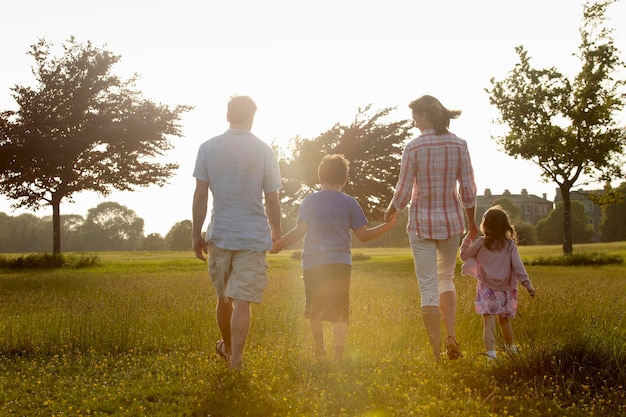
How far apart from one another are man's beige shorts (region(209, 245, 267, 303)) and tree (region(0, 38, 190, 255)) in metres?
22.0

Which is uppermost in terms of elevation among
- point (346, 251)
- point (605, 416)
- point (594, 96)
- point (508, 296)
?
point (594, 96)

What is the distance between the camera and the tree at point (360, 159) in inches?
1133

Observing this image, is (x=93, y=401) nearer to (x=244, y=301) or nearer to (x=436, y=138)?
(x=244, y=301)

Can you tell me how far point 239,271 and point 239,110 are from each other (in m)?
1.52

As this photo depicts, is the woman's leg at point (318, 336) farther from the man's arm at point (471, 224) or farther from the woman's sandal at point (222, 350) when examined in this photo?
the man's arm at point (471, 224)

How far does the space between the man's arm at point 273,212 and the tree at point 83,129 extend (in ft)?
72.0

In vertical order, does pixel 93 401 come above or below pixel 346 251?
below

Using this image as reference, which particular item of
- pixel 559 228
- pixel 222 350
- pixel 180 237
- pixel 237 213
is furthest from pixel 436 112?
pixel 559 228

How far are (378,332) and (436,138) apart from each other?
9.35 ft

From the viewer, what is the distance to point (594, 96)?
30938mm

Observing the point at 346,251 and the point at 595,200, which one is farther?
the point at 595,200

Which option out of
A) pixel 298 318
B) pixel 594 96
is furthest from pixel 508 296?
pixel 594 96

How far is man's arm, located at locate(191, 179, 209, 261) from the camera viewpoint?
18.0 feet

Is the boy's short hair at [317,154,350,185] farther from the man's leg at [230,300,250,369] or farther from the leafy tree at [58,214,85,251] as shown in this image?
the leafy tree at [58,214,85,251]
